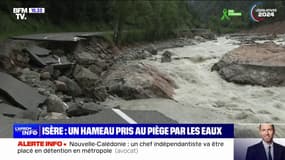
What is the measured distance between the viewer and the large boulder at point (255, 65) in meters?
3.29

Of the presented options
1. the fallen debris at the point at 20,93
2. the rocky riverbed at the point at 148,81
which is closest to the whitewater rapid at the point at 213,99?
the rocky riverbed at the point at 148,81

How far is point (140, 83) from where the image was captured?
3.79m

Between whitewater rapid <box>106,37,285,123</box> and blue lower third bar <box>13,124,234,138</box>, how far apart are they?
0.36m

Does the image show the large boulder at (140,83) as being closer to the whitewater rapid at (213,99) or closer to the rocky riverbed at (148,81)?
the rocky riverbed at (148,81)

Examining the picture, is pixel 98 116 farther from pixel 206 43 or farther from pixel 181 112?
pixel 206 43

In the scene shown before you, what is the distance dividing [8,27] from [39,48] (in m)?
0.50

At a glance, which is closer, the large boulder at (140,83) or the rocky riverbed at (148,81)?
the rocky riverbed at (148,81)

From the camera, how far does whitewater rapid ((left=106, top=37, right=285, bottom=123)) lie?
3.18 m

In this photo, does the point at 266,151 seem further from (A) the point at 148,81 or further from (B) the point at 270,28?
(A) the point at 148,81

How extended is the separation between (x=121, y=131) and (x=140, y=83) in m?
1.21

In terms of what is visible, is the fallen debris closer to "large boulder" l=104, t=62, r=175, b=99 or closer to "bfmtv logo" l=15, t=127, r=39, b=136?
"bfmtv logo" l=15, t=127, r=39, b=136

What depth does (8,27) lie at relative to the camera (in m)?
3.22

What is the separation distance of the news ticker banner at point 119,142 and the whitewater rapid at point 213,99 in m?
0.40

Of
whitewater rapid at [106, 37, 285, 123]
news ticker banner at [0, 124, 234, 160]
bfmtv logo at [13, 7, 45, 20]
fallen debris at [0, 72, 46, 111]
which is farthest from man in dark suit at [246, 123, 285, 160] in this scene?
bfmtv logo at [13, 7, 45, 20]
